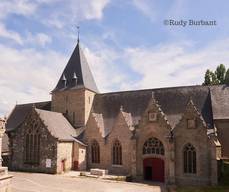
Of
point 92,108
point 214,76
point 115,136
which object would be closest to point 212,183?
point 115,136

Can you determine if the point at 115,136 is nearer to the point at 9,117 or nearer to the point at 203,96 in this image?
the point at 203,96

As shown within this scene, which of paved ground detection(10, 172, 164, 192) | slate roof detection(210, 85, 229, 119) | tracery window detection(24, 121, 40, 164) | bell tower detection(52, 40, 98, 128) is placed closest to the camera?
paved ground detection(10, 172, 164, 192)

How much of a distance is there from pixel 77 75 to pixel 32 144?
12171mm

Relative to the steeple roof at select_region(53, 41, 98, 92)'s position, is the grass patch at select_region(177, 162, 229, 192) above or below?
below

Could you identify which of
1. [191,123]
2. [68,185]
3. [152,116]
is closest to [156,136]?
[152,116]

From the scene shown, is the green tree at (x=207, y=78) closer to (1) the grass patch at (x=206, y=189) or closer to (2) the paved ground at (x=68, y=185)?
(1) the grass patch at (x=206, y=189)

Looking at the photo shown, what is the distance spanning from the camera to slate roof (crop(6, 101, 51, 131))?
45.0m

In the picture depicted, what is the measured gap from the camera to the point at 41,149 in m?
34.6

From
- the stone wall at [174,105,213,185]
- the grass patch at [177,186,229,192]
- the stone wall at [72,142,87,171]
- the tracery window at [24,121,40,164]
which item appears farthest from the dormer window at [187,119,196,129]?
the tracery window at [24,121,40,164]

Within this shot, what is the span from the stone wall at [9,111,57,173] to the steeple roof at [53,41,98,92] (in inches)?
325

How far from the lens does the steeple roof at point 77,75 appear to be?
4181 cm

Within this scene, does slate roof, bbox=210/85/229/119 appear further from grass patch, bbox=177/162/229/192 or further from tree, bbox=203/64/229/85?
tree, bbox=203/64/229/85

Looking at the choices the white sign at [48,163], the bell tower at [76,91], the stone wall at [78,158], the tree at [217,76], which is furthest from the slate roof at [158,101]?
the tree at [217,76]

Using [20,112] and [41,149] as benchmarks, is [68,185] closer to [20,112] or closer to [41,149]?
[41,149]
